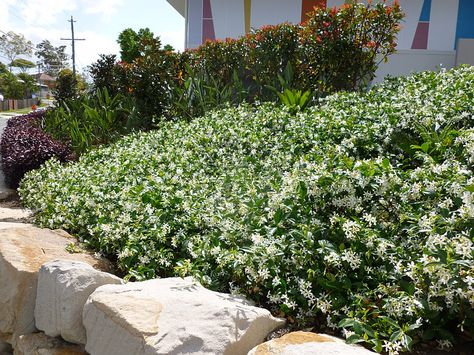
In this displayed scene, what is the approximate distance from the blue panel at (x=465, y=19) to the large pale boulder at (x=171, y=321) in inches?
507

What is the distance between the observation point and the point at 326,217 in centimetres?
303

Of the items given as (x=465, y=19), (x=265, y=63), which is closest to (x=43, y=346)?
(x=265, y=63)

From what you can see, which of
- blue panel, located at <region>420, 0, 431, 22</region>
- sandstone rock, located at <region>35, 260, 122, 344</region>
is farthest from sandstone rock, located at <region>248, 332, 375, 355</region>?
blue panel, located at <region>420, 0, 431, 22</region>

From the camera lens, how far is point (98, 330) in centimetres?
272

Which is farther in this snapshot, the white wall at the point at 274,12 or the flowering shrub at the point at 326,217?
the white wall at the point at 274,12

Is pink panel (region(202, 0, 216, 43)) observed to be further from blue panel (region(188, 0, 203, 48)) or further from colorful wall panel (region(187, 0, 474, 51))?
blue panel (region(188, 0, 203, 48))

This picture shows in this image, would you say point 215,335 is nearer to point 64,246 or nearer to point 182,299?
point 182,299

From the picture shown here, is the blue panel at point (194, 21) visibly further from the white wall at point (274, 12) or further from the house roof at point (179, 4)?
the house roof at point (179, 4)

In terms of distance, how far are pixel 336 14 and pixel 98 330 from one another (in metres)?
6.00

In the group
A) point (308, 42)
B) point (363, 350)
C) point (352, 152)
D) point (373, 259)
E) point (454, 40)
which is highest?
point (454, 40)

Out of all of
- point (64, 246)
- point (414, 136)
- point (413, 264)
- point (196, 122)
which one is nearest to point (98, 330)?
point (64, 246)

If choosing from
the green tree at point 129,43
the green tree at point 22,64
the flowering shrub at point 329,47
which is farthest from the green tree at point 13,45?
the flowering shrub at point 329,47

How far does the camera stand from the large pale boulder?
93.3 inches

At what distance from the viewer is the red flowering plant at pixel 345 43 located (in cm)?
735
